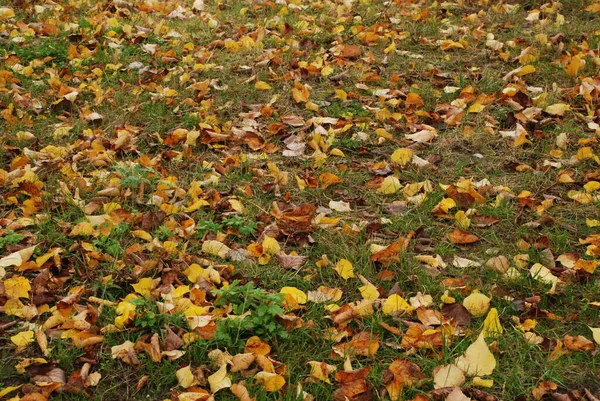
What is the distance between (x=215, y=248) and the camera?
296cm

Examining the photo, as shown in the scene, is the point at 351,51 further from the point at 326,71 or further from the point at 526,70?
the point at 526,70

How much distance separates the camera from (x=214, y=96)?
445 cm

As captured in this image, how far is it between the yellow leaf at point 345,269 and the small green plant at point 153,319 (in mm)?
696

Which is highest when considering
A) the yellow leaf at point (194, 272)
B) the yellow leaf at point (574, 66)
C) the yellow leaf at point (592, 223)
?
the yellow leaf at point (574, 66)

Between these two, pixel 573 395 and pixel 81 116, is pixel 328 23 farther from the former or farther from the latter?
pixel 573 395

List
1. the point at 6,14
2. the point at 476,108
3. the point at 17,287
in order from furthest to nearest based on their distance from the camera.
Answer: the point at 6,14, the point at 476,108, the point at 17,287

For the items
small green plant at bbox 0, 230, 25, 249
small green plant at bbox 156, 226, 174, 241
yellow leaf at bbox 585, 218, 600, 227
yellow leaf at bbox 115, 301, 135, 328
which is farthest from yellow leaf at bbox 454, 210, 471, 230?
small green plant at bbox 0, 230, 25, 249

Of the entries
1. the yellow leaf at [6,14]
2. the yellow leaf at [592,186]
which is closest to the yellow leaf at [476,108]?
the yellow leaf at [592,186]

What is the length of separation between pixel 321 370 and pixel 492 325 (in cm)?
66

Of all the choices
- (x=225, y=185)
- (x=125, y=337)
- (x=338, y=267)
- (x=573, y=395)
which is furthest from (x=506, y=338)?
(x=225, y=185)

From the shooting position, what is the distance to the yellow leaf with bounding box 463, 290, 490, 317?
8.49 feet

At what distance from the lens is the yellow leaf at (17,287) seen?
2.63 meters

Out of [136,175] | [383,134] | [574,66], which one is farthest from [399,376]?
[574,66]

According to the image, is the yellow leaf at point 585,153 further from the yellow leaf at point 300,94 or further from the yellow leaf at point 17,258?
the yellow leaf at point 17,258
